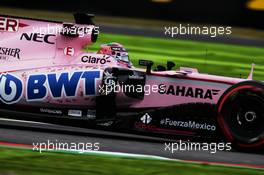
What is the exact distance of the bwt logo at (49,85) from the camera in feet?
27.9

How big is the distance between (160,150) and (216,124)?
0.76 m

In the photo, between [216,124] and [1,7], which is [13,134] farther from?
[1,7]

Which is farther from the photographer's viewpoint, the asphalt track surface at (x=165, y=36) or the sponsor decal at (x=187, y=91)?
the asphalt track surface at (x=165, y=36)

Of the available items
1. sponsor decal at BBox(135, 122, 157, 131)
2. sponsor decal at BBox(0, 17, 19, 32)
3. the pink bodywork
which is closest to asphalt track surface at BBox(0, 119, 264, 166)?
sponsor decal at BBox(135, 122, 157, 131)

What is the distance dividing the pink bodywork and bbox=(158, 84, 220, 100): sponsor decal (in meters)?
0.02

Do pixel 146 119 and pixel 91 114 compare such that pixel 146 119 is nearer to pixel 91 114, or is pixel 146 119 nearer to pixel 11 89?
pixel 91 114

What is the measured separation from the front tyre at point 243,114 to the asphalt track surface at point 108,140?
20 centimetres

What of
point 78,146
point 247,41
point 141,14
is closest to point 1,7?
point 141,14

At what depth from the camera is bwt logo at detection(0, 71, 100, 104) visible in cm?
850

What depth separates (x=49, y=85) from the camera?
8523 millimetres

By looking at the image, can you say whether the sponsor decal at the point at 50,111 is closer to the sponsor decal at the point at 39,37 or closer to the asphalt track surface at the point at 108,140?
the asphalt track surface at the point at 108,140

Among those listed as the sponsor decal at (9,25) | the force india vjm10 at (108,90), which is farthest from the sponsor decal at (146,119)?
the sponsor decal at (9,25)

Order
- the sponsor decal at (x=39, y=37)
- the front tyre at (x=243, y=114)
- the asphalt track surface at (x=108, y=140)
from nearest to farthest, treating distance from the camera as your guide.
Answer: the asphalt track surface at (x=108, y=140)
the front tyre at (x=243, y=114)
the sponsor decal at (x=39, y=37)

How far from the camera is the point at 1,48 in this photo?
350 inches
